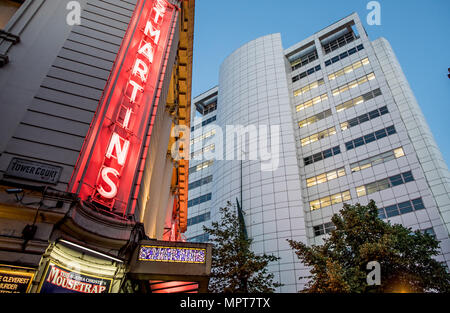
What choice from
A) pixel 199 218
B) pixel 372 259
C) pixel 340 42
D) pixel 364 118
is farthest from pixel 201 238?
pixel 340 42

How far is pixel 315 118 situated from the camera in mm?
50625

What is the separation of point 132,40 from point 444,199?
38.4 metres

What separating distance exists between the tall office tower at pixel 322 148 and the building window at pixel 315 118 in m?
0.19

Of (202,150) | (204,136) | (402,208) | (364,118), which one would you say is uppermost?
(204,136)

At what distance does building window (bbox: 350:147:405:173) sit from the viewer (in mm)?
40000

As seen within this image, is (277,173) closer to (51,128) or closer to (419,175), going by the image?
(419,175)

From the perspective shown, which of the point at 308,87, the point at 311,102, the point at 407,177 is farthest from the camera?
the point at 308,87

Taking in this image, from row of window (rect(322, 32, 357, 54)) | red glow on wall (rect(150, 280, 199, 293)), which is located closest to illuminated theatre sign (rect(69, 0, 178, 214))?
red glow on wall (rect(150, 280, 199, 293))

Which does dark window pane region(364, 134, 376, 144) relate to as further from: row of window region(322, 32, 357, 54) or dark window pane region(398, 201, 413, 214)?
row of window region(322, 32, 357, 54)

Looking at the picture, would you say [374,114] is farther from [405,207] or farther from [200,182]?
[200,182]

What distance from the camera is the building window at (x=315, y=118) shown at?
49731 millimetres

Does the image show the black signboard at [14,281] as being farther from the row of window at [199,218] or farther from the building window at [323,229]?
the row of window at [199,218]

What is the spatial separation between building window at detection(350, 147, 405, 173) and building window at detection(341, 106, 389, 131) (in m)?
6.67

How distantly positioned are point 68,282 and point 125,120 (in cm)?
682
